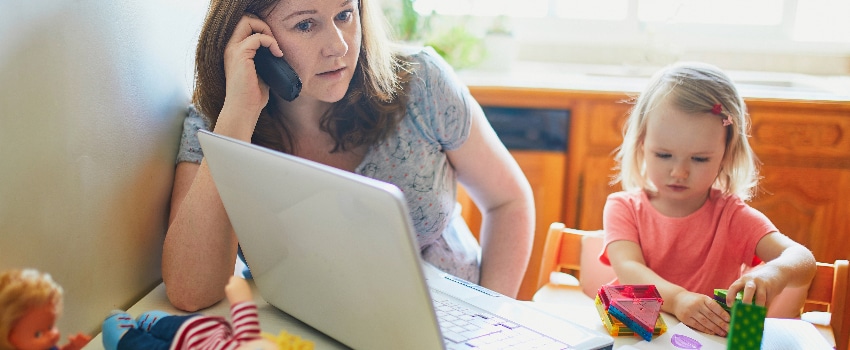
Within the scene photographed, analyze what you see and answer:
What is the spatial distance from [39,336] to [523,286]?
1881 millimetres

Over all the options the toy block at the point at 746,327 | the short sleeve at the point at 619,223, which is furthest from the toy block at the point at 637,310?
the short sleeve at the point at 619,223

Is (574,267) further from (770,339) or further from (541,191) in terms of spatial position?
(541,191)

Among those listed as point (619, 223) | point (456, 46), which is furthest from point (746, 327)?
point (456, 46)

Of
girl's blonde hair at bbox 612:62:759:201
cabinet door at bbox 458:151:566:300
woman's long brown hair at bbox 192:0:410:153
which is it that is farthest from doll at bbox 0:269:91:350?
cabinet door at bbox 458:151:566:300

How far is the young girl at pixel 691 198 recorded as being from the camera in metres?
1.26

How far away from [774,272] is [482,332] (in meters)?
0.47

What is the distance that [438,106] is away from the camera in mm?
1263

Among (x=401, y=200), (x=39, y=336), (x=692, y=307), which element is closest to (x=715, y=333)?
(x=692, y=307)

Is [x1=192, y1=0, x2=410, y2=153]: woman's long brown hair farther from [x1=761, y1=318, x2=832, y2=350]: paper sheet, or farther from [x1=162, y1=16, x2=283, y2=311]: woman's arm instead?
[x1=761, y1=318, x2=832, y2=350]: paper sheet

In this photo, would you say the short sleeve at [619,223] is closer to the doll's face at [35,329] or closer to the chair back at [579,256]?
the chair back at [579,256]

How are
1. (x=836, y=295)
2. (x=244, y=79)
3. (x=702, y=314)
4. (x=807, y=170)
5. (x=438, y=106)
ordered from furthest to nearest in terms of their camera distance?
(x=807, y=170), (x=438, y=106), (x=836, y=295), (x=244, y=79), (x=702, y=314)

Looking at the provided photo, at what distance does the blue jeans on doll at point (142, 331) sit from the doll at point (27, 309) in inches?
6.1

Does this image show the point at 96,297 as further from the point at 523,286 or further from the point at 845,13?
the point at 845,13

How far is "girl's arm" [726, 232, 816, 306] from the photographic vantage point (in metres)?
0.96
